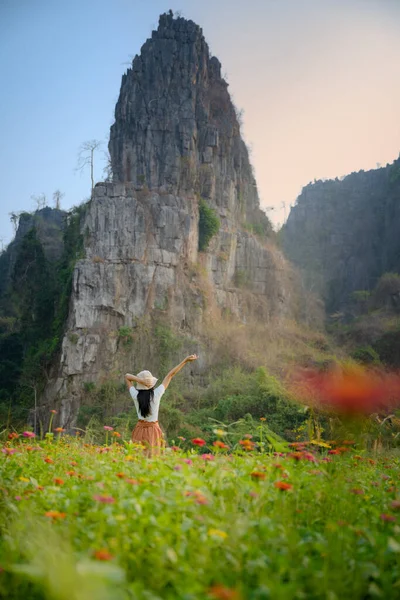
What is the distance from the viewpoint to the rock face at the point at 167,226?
981 inches

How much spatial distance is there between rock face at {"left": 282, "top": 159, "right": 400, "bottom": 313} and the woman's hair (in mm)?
41392

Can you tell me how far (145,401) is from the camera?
6.90 metres

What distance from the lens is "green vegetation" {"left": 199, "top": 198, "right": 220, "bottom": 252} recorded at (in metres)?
30.3

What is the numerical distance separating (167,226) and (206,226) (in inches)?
128

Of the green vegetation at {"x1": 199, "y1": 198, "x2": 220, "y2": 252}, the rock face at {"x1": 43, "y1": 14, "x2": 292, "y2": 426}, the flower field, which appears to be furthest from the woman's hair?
the green vegetation at {"x1": 199, "y1": 198, "x2": 220, "y2": 252}

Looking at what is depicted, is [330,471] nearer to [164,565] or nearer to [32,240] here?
[164,565]

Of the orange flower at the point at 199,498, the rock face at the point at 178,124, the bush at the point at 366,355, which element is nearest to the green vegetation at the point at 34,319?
the rock face at the point at 178,124

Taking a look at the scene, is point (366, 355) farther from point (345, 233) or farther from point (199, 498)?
point (199, 498)

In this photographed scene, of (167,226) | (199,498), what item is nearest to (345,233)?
(167,226)

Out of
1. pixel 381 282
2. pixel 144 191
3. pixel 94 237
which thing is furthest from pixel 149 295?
pixel 381 282

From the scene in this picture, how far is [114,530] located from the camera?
2.80 meters

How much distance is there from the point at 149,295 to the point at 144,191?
244 inches

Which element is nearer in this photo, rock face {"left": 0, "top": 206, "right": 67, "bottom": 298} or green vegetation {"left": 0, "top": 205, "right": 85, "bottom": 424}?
green vegetation {"left": 0, "top": 205, "right": 85, "bottom": 424}

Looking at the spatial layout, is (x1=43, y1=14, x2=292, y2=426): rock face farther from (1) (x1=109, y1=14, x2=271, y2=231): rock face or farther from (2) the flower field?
(2) the flower field
